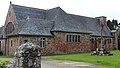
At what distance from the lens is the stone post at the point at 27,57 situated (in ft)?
23.2

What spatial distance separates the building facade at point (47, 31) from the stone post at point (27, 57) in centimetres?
2604

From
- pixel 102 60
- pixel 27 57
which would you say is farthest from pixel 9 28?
pixel 27 57

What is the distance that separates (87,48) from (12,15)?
15.5m

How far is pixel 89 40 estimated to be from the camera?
43844mm

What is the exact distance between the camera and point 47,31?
3647cm

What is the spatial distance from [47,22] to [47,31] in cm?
219

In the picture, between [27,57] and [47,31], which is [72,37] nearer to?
[47,31]

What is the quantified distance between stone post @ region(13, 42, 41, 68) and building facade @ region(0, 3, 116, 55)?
2604cm

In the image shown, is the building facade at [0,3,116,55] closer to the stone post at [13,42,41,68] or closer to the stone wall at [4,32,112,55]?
the stone wall at [4,32,112,55]

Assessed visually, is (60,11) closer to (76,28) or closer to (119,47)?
(76,28)

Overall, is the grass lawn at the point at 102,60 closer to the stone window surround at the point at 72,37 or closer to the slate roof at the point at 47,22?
the slate roof at the point at 47,22

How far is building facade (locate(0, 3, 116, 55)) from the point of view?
3480cm

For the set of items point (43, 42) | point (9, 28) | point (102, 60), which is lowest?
point (102, 60)

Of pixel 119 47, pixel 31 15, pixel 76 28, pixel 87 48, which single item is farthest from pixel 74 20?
pixel 119 47
